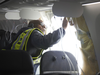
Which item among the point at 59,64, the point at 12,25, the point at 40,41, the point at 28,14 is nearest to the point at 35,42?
the point at 40,41

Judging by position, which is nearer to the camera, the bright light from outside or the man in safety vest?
the bright light from outside

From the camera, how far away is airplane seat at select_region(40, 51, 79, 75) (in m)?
1.14

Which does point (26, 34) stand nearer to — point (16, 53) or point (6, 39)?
point (16, 53)

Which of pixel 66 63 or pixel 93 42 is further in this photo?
pixel 93 42

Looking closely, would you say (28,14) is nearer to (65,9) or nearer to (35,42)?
(35,42)

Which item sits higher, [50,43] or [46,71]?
[50,43]

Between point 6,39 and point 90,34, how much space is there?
1.80 meters

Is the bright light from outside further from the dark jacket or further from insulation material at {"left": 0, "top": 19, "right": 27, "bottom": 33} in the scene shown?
insulation material at {"left": 0, "top": 19, "right": 27, "bottom": 33}

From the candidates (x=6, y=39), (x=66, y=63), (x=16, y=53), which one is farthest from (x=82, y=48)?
(x=6, y=39)

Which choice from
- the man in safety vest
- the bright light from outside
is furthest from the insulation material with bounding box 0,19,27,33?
the bright light from outside

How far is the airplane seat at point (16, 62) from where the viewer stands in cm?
105

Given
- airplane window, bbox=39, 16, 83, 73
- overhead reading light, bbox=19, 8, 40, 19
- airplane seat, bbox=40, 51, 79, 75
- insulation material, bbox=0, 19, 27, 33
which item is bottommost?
insulation material, bbox=0, 19, 27, 33

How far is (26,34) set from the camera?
4.97 ft

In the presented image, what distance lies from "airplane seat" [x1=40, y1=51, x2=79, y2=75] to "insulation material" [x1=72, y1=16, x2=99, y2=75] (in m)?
0.18
